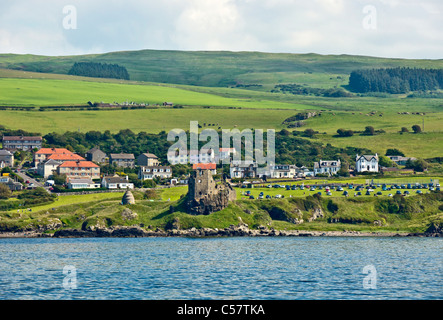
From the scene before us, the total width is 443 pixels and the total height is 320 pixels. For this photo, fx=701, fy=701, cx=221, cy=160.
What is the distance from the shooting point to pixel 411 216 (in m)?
132

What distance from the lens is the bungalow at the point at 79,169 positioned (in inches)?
6732

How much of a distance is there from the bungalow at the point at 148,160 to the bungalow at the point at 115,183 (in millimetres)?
20817

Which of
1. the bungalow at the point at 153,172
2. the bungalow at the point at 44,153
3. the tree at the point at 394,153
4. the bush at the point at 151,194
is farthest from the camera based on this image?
the tree at the point at 394,153

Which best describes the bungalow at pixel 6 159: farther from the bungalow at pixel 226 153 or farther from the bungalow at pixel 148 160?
the bungalow at pixel 226 153

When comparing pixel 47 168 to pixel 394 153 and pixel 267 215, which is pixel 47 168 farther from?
pixel 394 153

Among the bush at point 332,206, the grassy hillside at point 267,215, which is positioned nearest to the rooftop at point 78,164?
the grassy hillside at point 267,215

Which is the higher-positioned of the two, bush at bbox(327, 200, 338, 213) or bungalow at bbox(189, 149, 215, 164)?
bungalow at bbox(189, 149, 215, 164)

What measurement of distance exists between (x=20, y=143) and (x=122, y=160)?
93.4ft

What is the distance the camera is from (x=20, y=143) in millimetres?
190125

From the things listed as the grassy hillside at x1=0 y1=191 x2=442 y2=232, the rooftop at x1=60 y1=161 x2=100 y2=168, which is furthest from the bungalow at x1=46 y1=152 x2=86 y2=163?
the grassy hillside at x1=0 y1=191 x2=442 y2=232

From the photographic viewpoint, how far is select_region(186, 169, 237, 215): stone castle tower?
126375 millimetres

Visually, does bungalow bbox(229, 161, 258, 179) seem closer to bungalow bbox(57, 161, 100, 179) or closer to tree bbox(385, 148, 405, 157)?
bungalow bbox(57, 161, 100, 179)

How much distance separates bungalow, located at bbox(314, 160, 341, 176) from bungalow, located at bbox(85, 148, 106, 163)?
5680 centimetres
